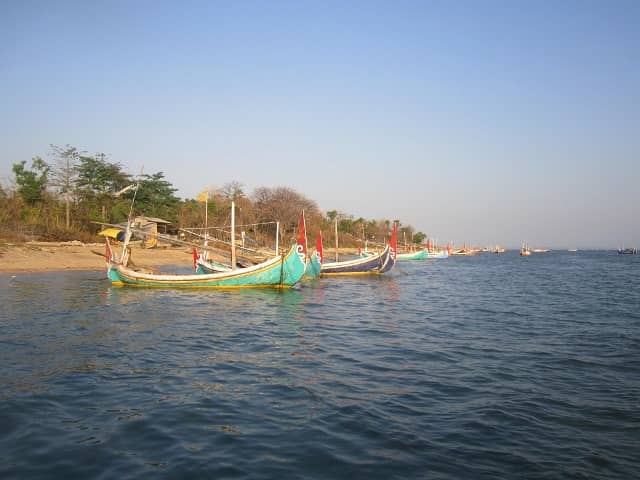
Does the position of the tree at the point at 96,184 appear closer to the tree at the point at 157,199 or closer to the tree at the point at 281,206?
the tree at the point at 157,199

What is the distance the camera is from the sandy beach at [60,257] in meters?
30.3

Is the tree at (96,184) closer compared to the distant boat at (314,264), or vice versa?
the distant boat at (314,264)

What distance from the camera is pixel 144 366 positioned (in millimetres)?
9586


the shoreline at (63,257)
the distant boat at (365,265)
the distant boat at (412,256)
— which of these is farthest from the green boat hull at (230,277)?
the distant boat at (412,256)

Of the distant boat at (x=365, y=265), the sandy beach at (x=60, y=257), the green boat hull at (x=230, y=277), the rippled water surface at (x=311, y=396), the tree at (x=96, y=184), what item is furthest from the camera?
the tree at (x=96, y=184)

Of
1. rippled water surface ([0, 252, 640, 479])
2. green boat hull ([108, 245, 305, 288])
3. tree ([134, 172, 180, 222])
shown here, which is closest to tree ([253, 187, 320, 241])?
tree ([134, 172, 180, 222])

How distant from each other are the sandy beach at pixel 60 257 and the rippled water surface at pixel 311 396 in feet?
51.4

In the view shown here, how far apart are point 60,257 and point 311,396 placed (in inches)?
1289

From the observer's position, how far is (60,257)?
34312 mm

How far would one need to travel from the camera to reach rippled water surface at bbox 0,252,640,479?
18.4 feet

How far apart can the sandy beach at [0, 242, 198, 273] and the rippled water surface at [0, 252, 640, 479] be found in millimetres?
15672

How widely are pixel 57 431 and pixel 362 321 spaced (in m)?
11.2

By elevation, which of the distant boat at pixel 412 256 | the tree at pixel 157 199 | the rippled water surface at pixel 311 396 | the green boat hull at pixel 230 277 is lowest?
the rippled water surface at pixel 311 396

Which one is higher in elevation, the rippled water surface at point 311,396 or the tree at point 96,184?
the tree at point 96,184
